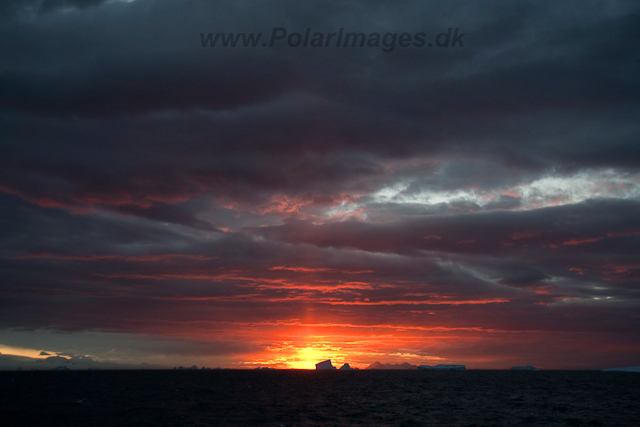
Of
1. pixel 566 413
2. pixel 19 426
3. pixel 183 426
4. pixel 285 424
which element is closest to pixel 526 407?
pixel 566 413

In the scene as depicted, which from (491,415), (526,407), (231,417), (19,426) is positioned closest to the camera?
(19,426)

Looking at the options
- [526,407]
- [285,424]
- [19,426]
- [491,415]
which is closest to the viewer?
[19,426]

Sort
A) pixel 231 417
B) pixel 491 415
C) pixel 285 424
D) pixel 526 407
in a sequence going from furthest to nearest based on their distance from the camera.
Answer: pixel 526 407, pixel 491 415, pixel 231 417, pixel 285 424

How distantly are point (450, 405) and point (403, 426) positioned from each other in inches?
1426

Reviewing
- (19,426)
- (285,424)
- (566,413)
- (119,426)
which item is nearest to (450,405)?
(566,413)

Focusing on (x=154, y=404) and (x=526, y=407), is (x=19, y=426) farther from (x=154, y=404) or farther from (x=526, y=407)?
(x=526, y=407)

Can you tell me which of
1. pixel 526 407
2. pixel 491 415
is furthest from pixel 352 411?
pixel 526 407

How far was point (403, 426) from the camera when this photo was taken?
68.8m

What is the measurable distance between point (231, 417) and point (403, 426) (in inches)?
1114

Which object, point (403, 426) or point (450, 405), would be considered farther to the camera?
point (450, 405)

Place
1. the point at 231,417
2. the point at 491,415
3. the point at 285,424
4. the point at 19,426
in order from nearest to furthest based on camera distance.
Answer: the point at 19,426 → the point at 285,424 → the point at 231,417 → the point at 491,415

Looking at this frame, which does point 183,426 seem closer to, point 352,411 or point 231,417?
point 231,417

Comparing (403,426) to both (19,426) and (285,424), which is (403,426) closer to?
(285,424)

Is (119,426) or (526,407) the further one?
(526,407)
